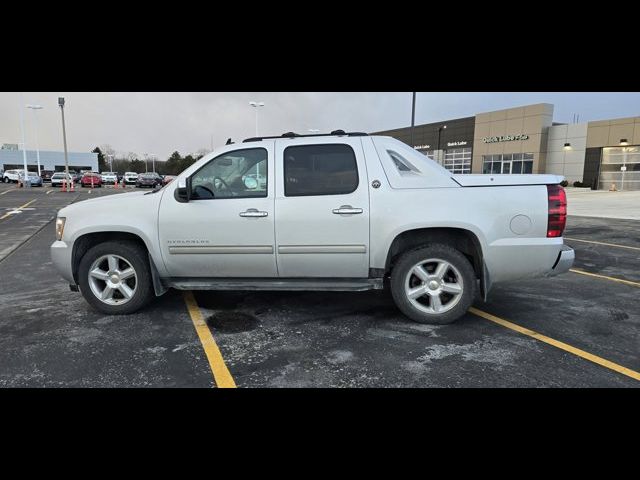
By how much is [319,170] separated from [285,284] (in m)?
1.22

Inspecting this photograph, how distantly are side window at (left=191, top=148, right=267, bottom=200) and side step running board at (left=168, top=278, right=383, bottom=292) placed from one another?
0.89 metres

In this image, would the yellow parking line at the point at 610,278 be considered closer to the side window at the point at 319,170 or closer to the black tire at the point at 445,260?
the black tire at the point at 445,260

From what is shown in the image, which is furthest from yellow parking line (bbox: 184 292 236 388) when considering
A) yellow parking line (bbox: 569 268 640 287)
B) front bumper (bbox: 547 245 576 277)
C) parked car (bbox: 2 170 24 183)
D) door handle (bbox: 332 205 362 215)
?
parked car (bbox: 2 170 24 183)

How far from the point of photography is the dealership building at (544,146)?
33.7 meters

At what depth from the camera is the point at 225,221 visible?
463 cm

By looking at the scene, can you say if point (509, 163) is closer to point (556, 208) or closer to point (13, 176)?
point (556, 208)

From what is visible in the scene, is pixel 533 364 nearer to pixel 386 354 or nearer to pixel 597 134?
pixel 386 354

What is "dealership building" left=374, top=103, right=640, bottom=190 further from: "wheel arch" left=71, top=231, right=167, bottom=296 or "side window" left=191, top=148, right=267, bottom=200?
"wheel arch" left=71, top=231, right=167, bottom=296

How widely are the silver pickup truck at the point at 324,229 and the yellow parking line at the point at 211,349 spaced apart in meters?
0.39

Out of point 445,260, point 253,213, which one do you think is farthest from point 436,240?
point 253,213

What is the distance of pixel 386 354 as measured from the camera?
390 cm

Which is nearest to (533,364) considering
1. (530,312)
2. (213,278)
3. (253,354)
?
(530,312)

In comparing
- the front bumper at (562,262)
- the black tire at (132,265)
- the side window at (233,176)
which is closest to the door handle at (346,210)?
the side window at (233,176)

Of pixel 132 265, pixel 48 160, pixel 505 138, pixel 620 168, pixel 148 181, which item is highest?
pixel 505 138
